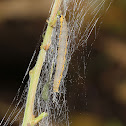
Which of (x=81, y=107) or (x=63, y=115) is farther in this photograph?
(x=81, y=107)

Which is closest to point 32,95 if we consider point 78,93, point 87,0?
point 87,0

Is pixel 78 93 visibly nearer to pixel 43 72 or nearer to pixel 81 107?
pixel 81 107

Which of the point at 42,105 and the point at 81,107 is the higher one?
the point at 42,105

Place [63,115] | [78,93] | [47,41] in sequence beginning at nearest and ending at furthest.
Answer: [47,41], [63,115], [78,93]

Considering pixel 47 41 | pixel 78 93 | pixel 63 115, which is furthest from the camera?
pixel 78 93

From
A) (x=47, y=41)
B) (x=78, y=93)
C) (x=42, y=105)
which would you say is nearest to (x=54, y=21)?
(x=47, y=41)

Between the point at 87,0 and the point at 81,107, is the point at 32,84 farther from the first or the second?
the point at 81,107

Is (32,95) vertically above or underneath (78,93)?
above

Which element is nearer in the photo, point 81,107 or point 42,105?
point 42,105

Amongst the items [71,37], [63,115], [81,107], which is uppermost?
[71,37]
